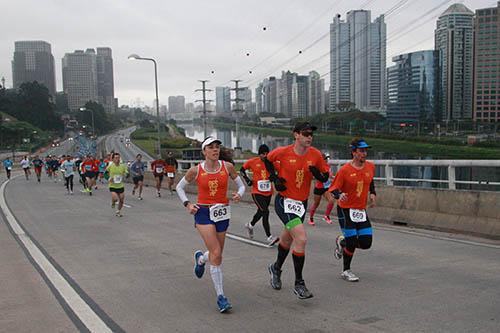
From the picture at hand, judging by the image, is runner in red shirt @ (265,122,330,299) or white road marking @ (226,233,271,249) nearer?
runner in red shirt @ (265,122,330,299)

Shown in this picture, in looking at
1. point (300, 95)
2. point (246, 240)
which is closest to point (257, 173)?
point (246, 240)

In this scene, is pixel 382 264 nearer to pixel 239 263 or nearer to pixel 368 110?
pixel 239 263

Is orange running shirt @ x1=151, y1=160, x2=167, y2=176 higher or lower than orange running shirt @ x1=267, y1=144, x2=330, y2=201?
above

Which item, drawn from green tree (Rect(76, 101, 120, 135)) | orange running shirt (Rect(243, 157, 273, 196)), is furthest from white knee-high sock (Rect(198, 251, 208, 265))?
green tree (Rect(76, 101, 120, 135))

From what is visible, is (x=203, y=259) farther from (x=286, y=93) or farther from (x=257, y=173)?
(x=286, y=93)

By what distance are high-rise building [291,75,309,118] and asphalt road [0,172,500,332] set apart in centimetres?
2810

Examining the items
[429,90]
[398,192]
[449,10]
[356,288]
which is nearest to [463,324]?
[356,288]

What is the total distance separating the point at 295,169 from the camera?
664 centimetres

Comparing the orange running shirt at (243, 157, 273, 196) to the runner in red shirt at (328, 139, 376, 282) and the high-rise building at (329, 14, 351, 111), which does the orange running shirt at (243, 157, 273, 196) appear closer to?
the runner in red shirt at (328, 139, 376, 282)

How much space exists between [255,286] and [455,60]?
45.2 feet

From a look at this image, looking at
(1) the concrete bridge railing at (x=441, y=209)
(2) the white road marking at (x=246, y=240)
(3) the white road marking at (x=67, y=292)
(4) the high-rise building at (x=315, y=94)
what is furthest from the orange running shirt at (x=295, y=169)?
(4) the high-rise building at (x=315, y=94)

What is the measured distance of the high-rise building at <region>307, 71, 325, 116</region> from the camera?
36094 millimetres

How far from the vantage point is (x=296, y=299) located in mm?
6301

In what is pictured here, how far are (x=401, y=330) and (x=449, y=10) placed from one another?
18.0 meters
